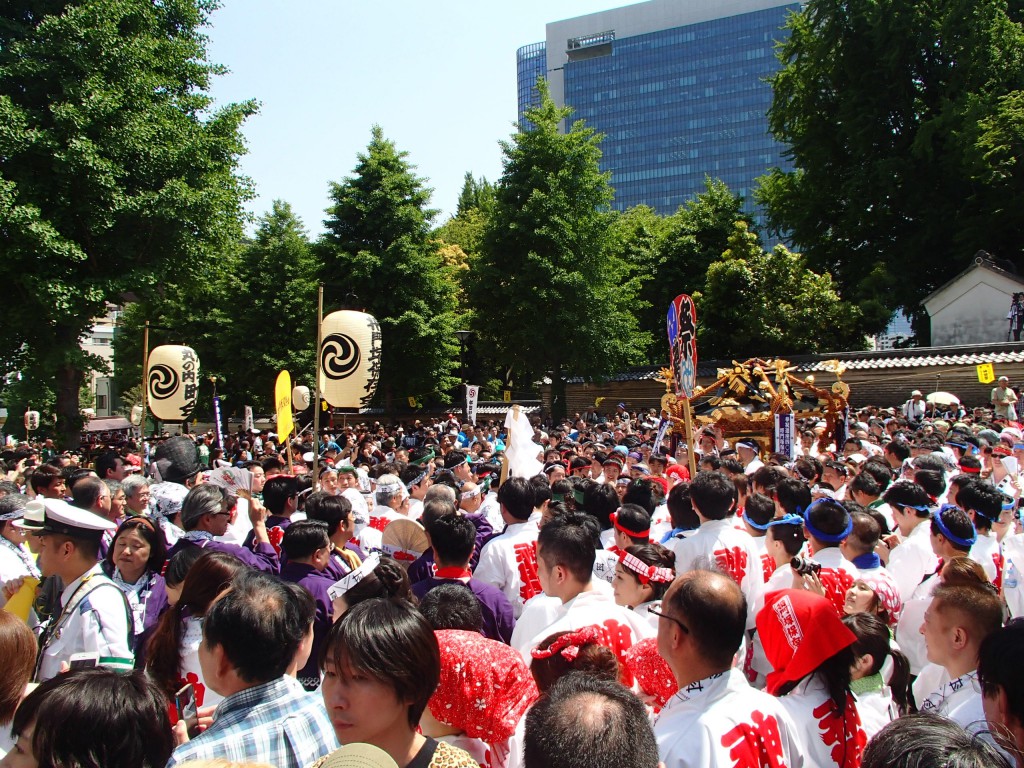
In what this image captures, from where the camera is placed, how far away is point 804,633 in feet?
8.78

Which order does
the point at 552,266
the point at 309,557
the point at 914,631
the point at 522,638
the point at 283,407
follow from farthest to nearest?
the point at 552,266, the point at 283,407, the point at 309,557, the point at 914,631, the point at 522,638

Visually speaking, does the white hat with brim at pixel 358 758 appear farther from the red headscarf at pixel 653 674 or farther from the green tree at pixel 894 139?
the green tree at pixel 894 139

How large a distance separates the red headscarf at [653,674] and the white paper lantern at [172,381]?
11727 mm

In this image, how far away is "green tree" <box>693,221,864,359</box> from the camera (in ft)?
86.3

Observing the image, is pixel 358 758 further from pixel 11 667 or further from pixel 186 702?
pixel 186 702

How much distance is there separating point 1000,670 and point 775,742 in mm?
692

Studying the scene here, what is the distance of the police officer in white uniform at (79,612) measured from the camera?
11.1 ft

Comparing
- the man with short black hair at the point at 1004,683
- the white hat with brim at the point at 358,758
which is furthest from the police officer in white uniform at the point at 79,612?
the man with short black hair at the point at 1004,683

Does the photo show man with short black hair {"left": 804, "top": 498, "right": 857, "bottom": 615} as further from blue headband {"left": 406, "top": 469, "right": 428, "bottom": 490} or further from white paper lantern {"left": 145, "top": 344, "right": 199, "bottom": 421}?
white paper lantern {"left": 145, "top": 344, "right": 199, "bottom": 421}

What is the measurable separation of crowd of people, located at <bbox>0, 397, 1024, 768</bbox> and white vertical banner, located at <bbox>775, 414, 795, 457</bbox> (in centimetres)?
529

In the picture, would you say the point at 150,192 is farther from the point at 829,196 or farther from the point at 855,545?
the point at 829,196

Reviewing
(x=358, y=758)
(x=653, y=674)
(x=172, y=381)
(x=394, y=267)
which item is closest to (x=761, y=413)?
(x=172, y=381)

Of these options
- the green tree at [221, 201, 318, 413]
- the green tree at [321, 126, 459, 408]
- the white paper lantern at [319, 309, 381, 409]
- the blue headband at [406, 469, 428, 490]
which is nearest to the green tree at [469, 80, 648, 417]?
the green tree at [321, 126, 459, 408]

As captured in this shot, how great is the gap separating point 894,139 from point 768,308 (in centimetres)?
800
